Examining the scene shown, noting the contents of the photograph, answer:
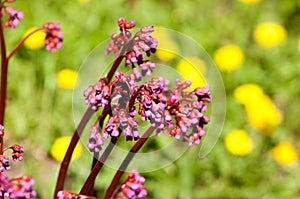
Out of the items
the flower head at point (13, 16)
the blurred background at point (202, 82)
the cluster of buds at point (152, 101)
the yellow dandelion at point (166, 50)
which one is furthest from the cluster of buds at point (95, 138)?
the yellow dandelion at point (166, 50)

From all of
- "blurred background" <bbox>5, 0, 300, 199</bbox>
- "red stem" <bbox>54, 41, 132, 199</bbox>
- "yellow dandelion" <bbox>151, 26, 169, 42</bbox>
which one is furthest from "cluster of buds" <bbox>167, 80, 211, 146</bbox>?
"yellow dandelion" <bbox>151, 26, 169, 42</bbox>

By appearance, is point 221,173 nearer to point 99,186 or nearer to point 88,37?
point 99,186

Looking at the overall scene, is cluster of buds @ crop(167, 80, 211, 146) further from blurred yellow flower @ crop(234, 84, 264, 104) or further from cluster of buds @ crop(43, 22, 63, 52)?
blurred yellow flower @ crop(234, 84, 264, 104)

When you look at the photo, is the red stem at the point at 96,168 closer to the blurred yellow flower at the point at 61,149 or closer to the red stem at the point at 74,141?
the red stem at the point at 74,141

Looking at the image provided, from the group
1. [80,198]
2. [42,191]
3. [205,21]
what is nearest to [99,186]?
[42,191]

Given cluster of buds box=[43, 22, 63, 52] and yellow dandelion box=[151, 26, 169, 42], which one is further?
yellow dandelion box=[151, 26, 169, 42]

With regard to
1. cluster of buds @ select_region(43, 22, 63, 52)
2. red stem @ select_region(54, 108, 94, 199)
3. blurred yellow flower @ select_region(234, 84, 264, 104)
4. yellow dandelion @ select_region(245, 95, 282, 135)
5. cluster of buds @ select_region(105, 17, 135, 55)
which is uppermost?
blurred yellow flower @ select_region(234, 84, 264, 104)

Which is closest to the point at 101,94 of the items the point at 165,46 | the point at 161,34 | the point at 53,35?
the point at 53,35
